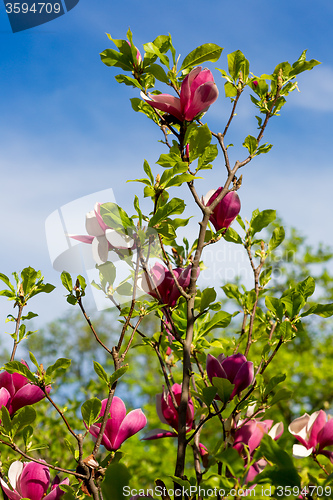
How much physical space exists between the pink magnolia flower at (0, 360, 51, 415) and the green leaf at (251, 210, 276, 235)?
0.82 metres

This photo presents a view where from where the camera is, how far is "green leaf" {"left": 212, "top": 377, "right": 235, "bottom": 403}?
104cm

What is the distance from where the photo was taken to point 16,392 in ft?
3.96

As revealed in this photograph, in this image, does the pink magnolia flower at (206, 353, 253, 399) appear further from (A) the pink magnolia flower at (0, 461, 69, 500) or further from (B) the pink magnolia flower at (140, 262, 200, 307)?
(A) the pink magnolia flower at (0, 461, 69, 500)

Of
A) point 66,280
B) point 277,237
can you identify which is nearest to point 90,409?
point 66,280

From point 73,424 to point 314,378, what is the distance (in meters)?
7.25

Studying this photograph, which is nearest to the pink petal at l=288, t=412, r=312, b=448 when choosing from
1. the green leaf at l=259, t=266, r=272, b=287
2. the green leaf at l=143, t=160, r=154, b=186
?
the green leaf at l=259, t=266, r=272, b=287

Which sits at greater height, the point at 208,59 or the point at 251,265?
the point at 208,59

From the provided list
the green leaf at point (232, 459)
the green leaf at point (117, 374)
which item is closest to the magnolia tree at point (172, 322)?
the green leaf at point (117, 374)

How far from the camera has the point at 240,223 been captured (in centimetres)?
158

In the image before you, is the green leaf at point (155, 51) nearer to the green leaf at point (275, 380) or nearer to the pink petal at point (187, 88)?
the pink petal at point (187, 88)

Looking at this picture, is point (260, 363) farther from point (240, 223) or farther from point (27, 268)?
point (27, 268)

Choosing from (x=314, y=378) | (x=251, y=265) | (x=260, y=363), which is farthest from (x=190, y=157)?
(x=314, y=378)

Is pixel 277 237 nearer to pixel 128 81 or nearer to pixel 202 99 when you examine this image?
pixel 202 99

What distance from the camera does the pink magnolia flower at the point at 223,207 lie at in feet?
4.40
